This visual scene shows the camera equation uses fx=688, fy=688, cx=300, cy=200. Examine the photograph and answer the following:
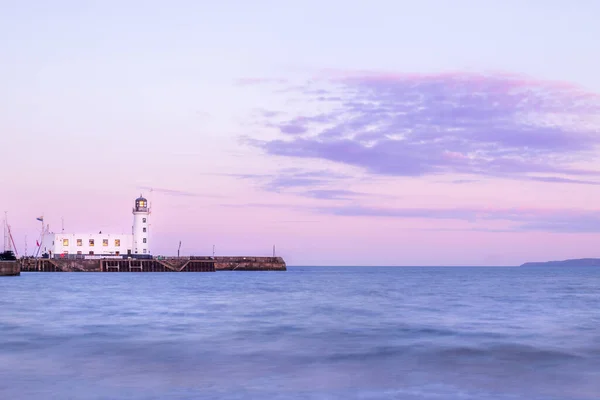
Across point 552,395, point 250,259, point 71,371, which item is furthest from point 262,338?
point 250,259

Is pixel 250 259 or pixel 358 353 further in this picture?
pixel 250 259

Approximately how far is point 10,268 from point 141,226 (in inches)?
1362

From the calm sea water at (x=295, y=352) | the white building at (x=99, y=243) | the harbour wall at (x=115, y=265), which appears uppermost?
the white building at (x=99, y=243)

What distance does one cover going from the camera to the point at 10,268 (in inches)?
4402

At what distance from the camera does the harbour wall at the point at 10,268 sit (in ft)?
362

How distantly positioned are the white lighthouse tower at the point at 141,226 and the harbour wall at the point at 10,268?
3304 cm

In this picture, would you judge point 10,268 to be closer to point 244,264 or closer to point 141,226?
point 141,226

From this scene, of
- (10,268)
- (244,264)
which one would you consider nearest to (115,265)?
(10,268)

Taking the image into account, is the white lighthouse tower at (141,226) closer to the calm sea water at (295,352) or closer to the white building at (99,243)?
the white building at (99,243)

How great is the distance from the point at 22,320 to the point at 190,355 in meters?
19.7

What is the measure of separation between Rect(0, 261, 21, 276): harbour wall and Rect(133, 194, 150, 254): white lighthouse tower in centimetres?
3304

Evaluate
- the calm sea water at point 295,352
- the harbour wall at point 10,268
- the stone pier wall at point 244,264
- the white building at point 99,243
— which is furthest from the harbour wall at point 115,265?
the calm sea water at point 295,352

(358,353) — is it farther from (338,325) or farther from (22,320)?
(22,320)

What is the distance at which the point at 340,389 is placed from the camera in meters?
22.3
